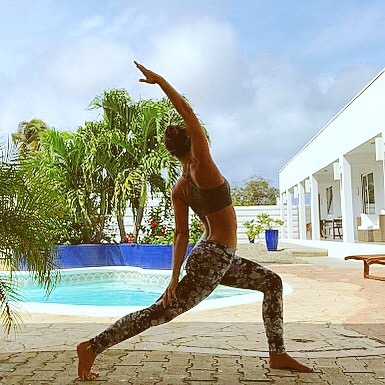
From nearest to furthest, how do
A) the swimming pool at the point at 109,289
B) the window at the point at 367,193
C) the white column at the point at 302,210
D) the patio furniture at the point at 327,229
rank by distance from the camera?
the swimming pool at the point at 109,289 < the window at the point at 367,193 < the white column at the point at 302,210 < the patio furniture at the point at 327,229

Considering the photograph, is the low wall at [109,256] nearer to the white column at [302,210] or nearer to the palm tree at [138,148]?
the palm tree at [138,148]

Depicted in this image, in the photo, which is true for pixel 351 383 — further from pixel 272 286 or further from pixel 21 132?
pixel 21 132

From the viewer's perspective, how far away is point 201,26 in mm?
17156

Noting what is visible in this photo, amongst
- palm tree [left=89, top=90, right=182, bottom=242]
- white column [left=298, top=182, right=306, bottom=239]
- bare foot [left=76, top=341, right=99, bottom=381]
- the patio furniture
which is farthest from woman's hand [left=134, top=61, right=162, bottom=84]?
the patio furniture

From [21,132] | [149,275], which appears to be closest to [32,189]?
[149,275]

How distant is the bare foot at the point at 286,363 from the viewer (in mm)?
3473

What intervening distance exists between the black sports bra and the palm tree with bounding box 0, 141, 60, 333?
110 cm

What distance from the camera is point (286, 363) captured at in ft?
11.5

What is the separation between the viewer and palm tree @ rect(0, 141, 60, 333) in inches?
138

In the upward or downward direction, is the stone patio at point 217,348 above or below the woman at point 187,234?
below

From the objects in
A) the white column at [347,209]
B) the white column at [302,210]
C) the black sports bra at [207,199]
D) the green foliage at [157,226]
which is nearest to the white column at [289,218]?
the white column at [302,210]

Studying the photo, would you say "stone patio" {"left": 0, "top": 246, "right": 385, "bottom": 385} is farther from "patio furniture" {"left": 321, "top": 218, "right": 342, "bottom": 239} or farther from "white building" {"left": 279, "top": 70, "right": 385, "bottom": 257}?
"patio furniture" {"left": 321, "top": 218, "right": 342, "bottom": 239}

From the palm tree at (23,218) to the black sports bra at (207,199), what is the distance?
1097mm

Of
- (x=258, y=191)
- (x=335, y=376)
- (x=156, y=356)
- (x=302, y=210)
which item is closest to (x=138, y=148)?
(x=156, y=356)
